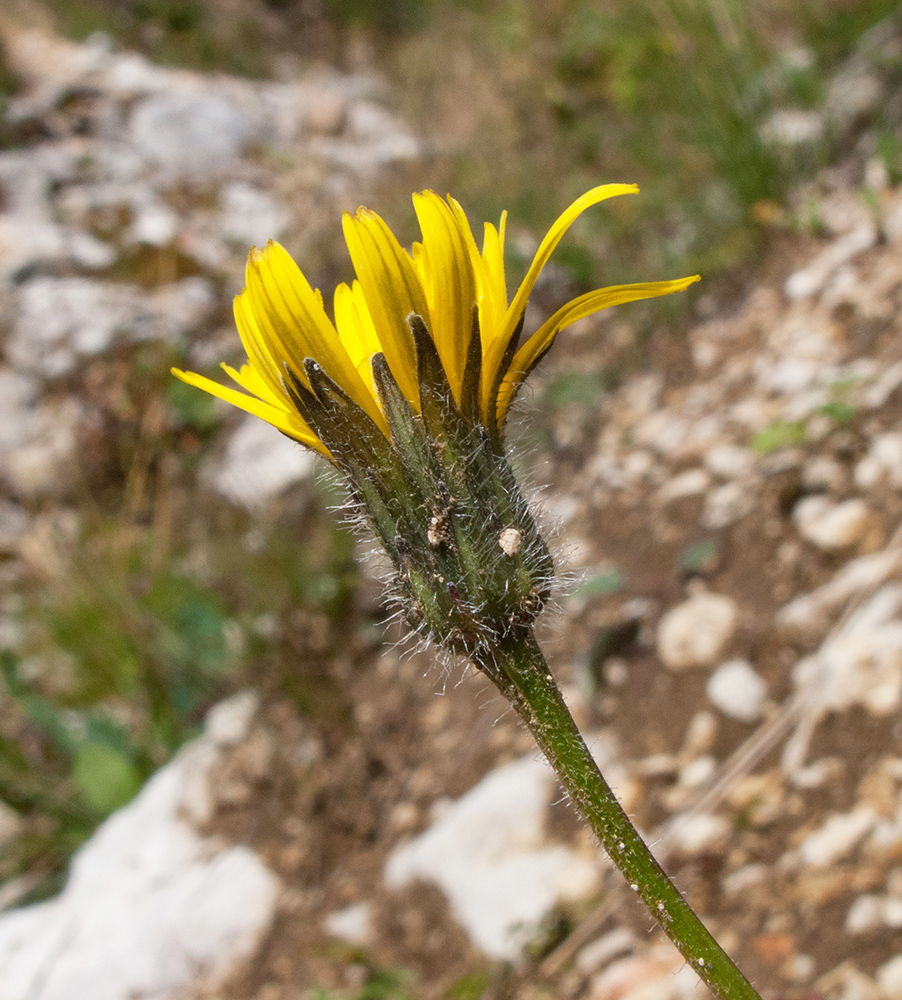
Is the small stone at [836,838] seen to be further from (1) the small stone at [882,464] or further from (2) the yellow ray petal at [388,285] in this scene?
(2) the yellow ray petal at [388,285]

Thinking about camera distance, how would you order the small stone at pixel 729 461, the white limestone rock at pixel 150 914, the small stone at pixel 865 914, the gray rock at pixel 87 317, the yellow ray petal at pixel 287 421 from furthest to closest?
the gray rock at pixel 87 317 → the small stone at pixel 729 461 → the white limestone rock at pixel 150 914 → the small stone at pixel 865 914 → the yellow ray petal at pixel 287 421

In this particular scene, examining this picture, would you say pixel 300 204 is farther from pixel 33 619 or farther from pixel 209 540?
pixel 33 619

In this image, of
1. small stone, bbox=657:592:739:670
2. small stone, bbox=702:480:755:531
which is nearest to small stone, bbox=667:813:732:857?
small stone, bbox=657:592:739:670

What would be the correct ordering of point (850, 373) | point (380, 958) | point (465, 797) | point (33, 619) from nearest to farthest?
point (380, 958) → point (465, 797) → point (850, 373) → point (33, 619)

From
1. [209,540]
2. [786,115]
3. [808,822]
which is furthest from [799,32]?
[808,822]

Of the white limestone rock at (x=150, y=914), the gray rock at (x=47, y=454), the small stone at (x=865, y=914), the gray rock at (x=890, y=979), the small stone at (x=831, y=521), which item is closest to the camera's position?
the gray rock at (x=890, y=979)

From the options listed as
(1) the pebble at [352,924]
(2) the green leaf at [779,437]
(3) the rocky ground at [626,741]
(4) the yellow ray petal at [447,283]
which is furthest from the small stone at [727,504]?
(4) the yellow ray petal at [447,283]
